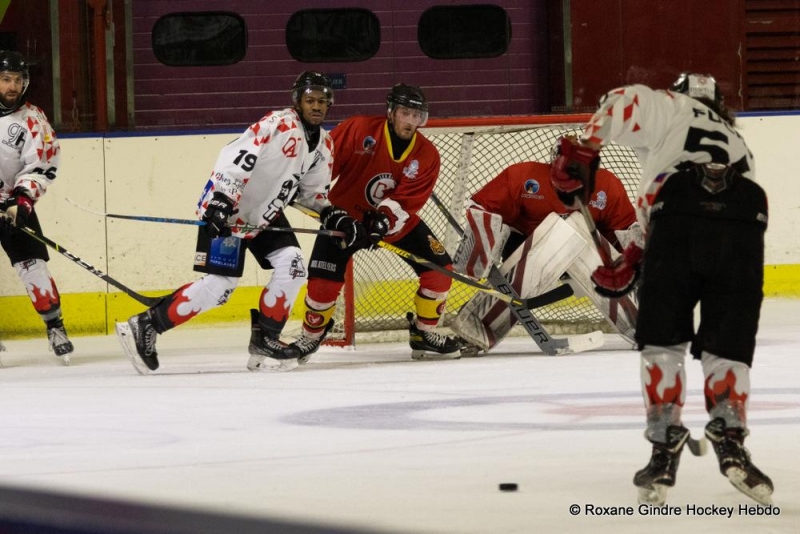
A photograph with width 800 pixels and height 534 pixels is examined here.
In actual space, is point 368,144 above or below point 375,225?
A: above

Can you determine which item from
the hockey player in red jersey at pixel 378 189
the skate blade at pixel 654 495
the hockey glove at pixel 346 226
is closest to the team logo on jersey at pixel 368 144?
the hockey player in red jersey at pixel 378 189

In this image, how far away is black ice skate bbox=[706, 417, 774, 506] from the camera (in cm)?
218

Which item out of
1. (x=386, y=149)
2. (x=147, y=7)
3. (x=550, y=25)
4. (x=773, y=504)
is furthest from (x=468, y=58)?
(x=773, y=504)

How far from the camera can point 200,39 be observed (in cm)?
755

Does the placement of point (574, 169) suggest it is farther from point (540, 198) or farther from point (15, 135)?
point (15, 135)

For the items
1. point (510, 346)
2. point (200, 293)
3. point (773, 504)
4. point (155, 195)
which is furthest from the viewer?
point (155, 195)

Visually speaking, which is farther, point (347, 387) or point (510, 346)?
point (510, 346)

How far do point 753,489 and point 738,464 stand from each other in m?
0.06

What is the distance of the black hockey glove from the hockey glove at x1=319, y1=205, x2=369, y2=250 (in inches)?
1.2

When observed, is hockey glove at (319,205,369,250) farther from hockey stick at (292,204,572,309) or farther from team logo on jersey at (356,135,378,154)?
team logo on jersey at (356,135,378,154)

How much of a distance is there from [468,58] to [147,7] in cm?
177

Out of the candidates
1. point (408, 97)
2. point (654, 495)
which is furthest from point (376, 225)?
point (654, 495)

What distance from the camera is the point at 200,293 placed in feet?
14.4

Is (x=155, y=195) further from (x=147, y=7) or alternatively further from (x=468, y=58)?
(x=468, y=58)
